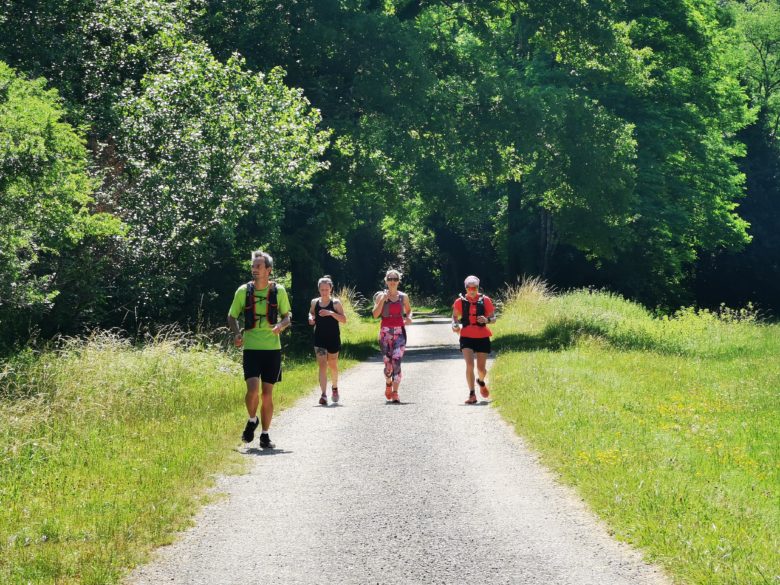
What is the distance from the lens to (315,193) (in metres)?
29.0

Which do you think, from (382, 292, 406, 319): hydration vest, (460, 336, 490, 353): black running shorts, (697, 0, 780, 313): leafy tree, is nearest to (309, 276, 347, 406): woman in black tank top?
(382, 292, 406, 319): hydration vest

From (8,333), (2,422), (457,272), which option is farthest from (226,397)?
(457,272)

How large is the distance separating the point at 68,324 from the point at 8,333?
159cm

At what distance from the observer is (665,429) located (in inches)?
502

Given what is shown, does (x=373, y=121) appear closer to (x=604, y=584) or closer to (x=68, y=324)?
(x=68, y=324)

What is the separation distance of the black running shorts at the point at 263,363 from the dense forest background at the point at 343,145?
15.7 feet

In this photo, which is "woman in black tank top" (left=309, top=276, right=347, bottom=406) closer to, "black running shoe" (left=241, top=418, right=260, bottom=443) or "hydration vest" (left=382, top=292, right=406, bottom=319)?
"hydration vest" (left=382, top=292, right=406, bottom=319)

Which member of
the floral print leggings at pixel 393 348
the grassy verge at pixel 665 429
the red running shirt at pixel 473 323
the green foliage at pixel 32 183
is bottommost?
the grassy verge at pixel 665 429

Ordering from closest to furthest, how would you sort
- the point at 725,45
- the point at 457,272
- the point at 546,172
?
the point at 546,172
the point at 725,45
the point at 457,272

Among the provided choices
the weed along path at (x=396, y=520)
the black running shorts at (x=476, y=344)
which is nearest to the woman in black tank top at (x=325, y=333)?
the black running shorts at (x=476, y=344)

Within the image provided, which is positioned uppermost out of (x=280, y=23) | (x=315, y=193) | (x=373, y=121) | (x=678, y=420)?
(x=280, y=23)

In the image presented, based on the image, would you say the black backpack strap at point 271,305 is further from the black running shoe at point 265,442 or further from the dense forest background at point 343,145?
the dense forest background at point 343,145

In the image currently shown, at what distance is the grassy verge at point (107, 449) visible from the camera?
282 inches

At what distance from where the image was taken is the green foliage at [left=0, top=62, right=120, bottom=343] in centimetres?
1339
